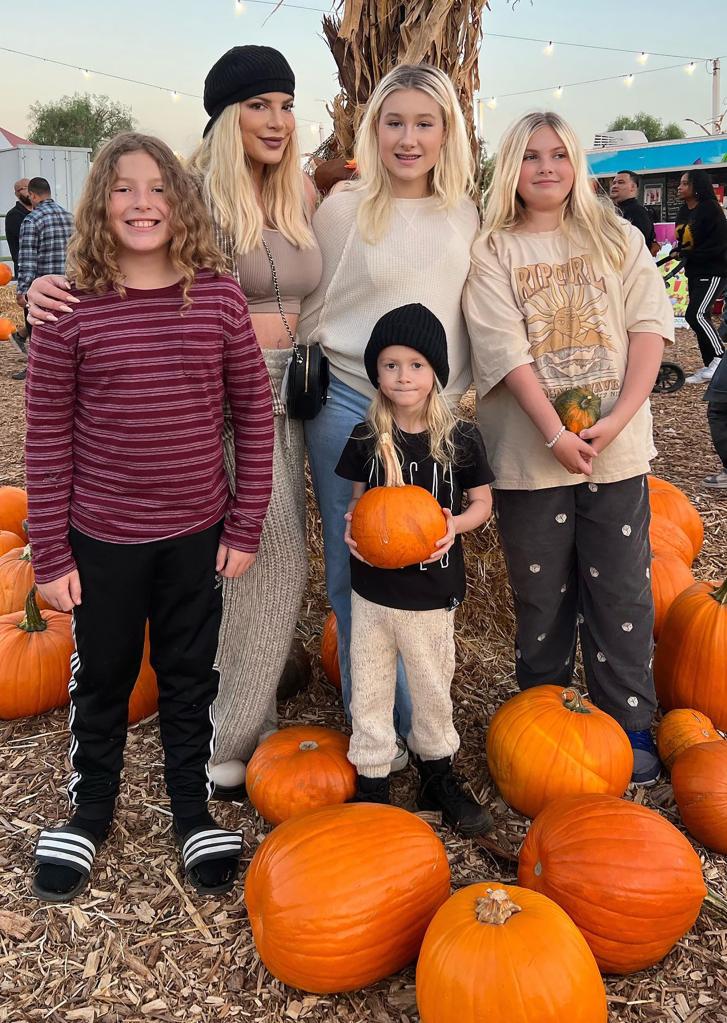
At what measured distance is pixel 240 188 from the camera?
2303mm

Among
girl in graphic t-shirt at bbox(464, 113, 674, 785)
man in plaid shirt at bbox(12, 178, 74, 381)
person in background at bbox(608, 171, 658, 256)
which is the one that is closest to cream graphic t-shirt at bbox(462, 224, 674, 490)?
girl in graphic t-shirt at bbox(464, 113, 674, 785)

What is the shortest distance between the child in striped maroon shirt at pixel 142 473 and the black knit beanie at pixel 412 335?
0.31 metres

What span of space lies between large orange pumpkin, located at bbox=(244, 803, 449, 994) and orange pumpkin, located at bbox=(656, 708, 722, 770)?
105cm

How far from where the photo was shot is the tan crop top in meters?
2.38

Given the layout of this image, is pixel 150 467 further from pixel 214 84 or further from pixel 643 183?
pixel 643 183

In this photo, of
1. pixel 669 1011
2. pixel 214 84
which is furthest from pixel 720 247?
pixel 669 1011

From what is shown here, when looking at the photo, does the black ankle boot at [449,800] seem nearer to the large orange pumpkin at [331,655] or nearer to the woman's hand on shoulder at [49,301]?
the large orange pumpkin at [331,655]

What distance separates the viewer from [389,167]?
2402 mm

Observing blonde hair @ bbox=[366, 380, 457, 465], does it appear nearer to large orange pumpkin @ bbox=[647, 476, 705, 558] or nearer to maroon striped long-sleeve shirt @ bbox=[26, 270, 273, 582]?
maroon striped long-sleeve shirt @ bbox=[26, 270, 273, 582]

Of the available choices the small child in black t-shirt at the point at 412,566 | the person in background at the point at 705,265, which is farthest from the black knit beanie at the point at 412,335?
the person in background at the point at 705,265

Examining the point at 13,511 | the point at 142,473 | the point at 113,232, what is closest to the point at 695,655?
the point at 142,473

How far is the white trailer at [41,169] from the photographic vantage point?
20.2 meters

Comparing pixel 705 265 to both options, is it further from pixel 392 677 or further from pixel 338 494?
pixel 392 677

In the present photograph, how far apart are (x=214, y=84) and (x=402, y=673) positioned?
1.83 meters
